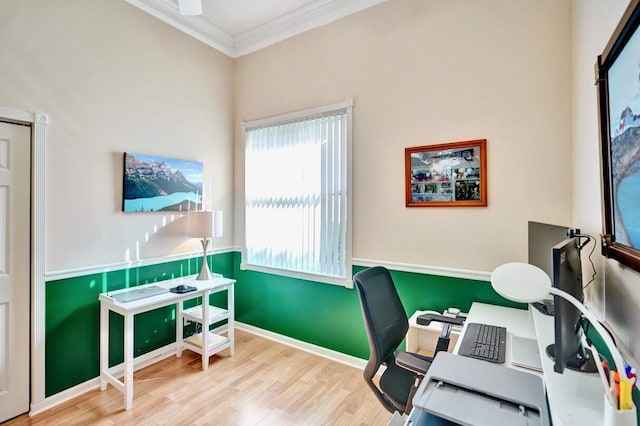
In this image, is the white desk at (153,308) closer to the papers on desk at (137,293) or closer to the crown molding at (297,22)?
the papers on desk at (137,293)

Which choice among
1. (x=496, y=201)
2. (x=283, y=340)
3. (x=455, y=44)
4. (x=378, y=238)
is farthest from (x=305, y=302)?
(x=455, y=44)

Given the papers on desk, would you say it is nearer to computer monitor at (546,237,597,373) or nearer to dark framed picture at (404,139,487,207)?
dark framed picture at (404,139,487,207)

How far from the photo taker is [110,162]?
2.55 metres

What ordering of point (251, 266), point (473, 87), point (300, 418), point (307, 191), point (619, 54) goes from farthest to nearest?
point (251, 266) < point (307, 191) < point (473, 87) < point (300, 418) < point (619, 54)

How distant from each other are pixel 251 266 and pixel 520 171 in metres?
2.71

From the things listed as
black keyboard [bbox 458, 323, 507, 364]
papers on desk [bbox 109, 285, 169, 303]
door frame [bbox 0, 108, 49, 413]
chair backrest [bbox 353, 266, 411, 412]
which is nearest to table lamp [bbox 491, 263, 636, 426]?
black keyboard [bbox 458, 323, 507, 364]

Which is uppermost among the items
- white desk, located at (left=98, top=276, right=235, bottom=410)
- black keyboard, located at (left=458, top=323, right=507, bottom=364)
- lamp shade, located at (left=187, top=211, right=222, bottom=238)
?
lamp shade, located at (left=187, top=211, right=222, bottom=238)

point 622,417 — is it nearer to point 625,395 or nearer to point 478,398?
point 625,395

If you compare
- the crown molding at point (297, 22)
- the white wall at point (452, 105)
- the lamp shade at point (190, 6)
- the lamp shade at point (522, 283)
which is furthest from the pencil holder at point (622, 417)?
the crown molding at point (297, 22)

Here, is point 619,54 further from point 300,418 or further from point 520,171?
point 300,418

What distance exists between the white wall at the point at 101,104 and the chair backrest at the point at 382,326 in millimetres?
2170

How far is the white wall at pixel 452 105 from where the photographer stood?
80.7 inches

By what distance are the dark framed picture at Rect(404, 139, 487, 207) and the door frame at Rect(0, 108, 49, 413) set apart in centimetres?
270

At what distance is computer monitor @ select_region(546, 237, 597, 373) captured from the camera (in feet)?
3.16
